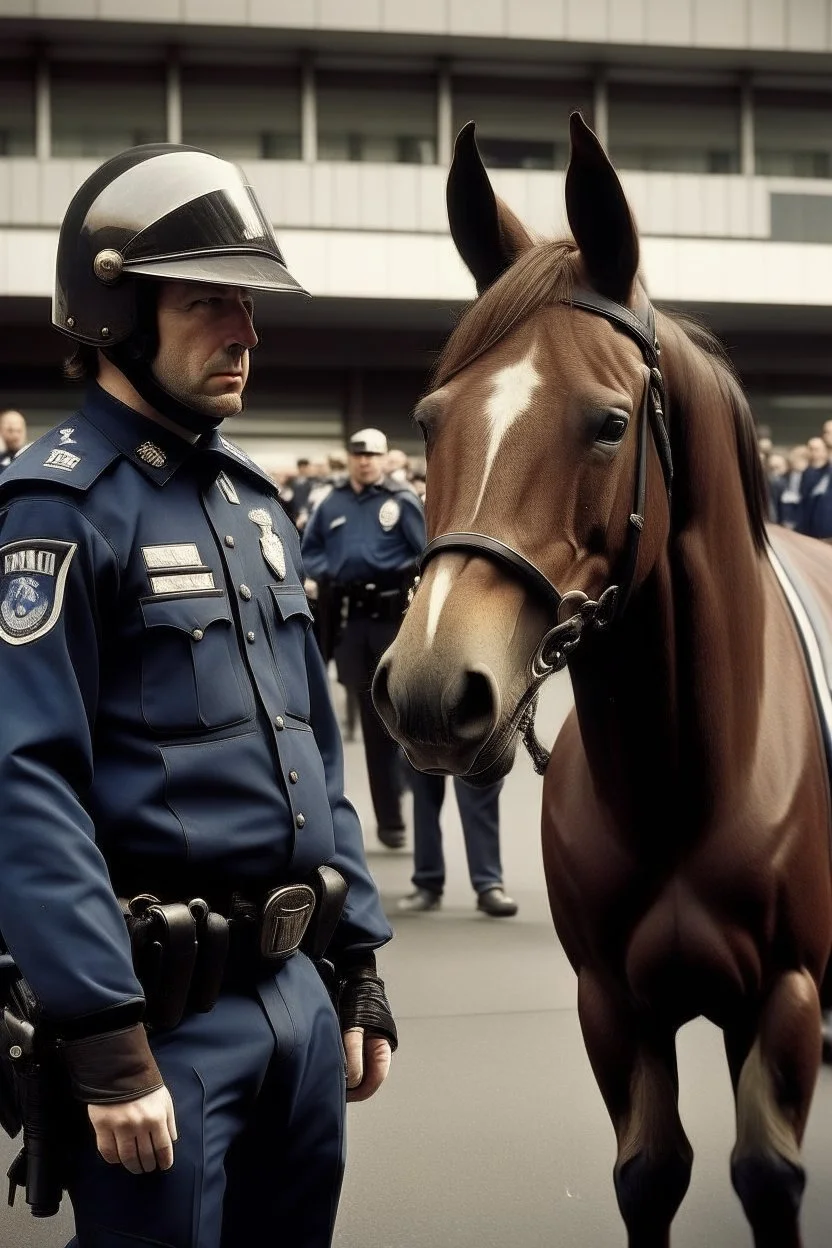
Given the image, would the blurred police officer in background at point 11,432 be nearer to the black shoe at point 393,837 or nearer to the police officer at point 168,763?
the black shoe at point 393,837

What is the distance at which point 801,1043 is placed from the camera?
2.81 metres

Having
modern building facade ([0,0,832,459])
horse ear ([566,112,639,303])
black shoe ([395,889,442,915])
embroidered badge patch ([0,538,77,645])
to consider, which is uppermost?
modern building facade ([0,0,832,459])

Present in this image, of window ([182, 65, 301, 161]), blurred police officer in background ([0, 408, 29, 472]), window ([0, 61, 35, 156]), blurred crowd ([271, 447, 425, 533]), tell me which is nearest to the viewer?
blurred police officer in background ([0, 408, 29, 472])

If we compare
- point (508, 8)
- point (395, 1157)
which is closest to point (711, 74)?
point (508, 8)

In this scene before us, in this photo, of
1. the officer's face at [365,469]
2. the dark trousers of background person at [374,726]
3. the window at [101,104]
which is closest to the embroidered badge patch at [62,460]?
the dark trousers of background person at [374,726]

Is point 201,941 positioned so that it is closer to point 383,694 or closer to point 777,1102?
point 383,694

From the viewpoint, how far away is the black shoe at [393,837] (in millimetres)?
8969

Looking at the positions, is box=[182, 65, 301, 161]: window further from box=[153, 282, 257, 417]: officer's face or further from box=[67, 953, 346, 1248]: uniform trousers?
box=[67, 953, 346, 1248]: uniform trousers

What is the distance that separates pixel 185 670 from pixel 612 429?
0.76m

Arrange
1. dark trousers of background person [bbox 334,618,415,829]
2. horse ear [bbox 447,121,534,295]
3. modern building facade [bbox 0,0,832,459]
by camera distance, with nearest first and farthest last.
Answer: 1. horse ear [bbox 447,121,534,295]
2. dark trousers of background person [bbox 334,618,415,829]
3. modern building facade [bbox 0,0,832,459]

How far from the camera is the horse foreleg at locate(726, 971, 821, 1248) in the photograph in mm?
2803

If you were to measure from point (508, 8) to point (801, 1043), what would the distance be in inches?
1059

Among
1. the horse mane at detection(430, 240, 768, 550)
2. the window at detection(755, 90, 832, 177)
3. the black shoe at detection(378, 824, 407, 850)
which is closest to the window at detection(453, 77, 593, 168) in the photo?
the window at detection(755, 90, 832, 177)

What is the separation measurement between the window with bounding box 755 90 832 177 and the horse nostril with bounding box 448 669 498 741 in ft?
94.3
